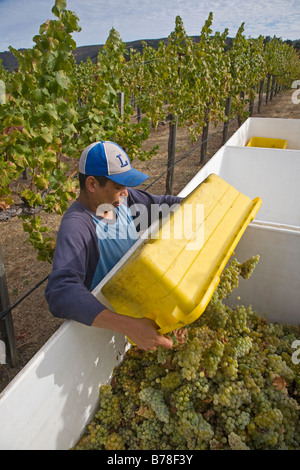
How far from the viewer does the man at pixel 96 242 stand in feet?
4.70

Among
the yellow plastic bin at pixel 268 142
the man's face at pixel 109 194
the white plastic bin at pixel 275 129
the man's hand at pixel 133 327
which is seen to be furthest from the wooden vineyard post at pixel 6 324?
the yellow plastic bin at pixel 268 142

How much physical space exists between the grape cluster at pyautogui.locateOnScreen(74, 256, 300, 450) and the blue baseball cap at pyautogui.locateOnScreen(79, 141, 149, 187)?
2.96 feet

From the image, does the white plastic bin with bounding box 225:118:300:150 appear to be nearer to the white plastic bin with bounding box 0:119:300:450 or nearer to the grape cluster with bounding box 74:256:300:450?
the white plastic bin with bounding box 0:119:300:450

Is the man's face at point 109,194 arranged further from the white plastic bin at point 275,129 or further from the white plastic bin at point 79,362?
the white plastic bin at point 275,129

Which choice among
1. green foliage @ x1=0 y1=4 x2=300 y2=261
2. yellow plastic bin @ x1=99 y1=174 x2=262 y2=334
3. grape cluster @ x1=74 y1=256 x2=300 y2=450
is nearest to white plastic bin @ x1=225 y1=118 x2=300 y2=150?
green foliage @ x1=0 y1=4 x2=300 y2=261

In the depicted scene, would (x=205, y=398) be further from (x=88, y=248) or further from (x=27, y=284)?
(x=27, y=284)

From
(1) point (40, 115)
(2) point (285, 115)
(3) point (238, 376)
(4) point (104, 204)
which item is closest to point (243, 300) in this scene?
(3) point (238, 376)

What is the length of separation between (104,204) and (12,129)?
131 cm

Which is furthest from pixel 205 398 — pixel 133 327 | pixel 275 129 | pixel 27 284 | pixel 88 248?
pixel 275 129

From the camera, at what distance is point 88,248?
1.88 m

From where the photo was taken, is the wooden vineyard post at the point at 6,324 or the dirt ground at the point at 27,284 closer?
the wooden vineyard post at the point at 6,324

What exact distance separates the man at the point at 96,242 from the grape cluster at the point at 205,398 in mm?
274
